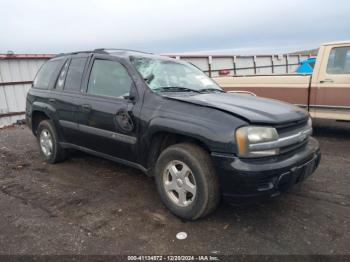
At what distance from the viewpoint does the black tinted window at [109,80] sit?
13.8 ft

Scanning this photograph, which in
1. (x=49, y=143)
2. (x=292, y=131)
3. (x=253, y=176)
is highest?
(x=292, y=131)

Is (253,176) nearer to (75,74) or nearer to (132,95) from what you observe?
(132,95)

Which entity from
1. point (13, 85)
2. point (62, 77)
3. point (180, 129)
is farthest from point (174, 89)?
point (13, 85)

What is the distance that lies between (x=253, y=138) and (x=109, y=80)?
7.08ft

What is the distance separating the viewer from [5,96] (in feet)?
40.7

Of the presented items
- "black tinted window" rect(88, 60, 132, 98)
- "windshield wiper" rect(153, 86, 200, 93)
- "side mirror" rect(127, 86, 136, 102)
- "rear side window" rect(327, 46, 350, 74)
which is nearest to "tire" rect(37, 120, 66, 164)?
"black tinted window" rect(88, 60, 132, 98)

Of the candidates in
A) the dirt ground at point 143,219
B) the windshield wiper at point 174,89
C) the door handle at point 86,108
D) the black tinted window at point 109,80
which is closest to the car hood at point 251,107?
the windshield wiper at point 174,89

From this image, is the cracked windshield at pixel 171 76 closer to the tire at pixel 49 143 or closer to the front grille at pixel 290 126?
the front grille at pixel 290 126

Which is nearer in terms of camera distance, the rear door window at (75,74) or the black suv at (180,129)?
the black suv at (180,129)

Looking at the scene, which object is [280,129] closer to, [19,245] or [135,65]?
[135,65]

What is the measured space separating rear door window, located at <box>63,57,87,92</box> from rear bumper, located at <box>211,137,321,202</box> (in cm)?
258

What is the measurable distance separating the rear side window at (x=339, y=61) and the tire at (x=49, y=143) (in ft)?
16.8

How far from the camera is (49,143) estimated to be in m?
5.64

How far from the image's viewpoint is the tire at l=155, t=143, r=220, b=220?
3.31 metres
